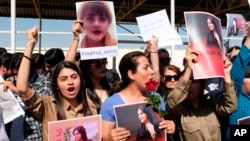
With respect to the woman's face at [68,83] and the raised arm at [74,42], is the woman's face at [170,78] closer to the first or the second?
the raised arm at [74,42]

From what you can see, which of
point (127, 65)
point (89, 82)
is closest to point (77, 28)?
point (89, 82)

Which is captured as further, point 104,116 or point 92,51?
point 92,51

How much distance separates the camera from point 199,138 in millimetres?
2920

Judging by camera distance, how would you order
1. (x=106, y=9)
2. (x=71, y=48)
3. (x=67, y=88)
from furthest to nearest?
(x=106, y=9) < (x=71, y=48) < (x=67, y=88)

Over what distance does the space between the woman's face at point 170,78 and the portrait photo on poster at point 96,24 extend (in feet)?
1.69

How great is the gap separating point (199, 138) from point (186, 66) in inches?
20.5

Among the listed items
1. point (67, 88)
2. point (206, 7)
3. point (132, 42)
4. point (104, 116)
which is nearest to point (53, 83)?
point (67, 88)

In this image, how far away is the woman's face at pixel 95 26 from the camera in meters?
3.39

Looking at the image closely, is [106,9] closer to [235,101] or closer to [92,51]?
[92,51]

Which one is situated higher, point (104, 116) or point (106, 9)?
point (106, 9)

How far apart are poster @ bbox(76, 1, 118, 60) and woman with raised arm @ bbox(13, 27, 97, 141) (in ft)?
2.26

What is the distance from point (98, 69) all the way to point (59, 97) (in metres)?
0.80

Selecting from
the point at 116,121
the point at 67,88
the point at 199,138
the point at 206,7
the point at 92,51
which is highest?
the point at 206,7

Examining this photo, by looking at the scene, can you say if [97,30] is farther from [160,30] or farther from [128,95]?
[128,95]
